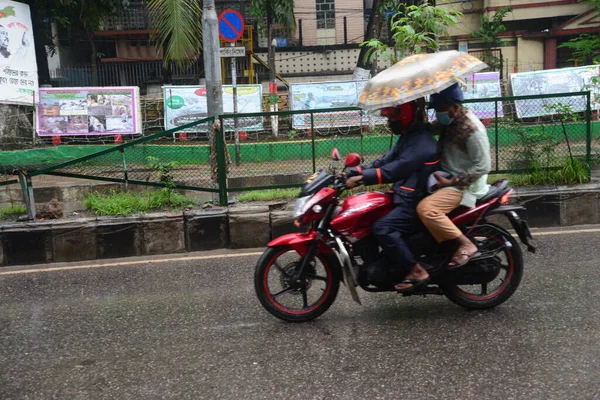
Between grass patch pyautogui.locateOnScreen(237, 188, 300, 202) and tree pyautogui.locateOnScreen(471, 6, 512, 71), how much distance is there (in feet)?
45.9

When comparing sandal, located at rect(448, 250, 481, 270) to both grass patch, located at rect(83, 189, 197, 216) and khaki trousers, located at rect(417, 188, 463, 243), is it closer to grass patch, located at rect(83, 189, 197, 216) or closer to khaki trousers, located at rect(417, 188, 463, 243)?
khaki trousers, located at rect(417, 188, 463, 243)

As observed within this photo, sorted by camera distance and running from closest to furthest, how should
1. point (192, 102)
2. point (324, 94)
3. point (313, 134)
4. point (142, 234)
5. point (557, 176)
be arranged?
1. point (142, 234)
2. point (557, 176)
3. point (313, 134)
4. point (192, 102)
5. point (324, 94)

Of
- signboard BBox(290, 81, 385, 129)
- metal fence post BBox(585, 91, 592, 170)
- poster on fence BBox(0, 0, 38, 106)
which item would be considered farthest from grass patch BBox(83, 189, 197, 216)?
signboard BBox(290, 81, 385, 129)

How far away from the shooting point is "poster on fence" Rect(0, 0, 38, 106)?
12.3 m

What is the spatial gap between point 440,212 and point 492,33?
711 inches

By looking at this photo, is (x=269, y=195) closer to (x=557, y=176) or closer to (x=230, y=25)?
(x=557, y=176)

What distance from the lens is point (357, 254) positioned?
4508mm

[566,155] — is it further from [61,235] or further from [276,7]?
[276,7]

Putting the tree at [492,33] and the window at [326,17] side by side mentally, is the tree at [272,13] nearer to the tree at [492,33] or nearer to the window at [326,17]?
the window at [326,17]

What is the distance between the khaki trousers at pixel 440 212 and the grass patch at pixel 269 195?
3925mm

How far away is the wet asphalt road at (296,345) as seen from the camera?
141 inches

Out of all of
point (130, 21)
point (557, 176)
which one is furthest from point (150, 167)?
point (130, 21)

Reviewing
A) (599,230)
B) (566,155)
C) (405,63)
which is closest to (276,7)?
(566,155)

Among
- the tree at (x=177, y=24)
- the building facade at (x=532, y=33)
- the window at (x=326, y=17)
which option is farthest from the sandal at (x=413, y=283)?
the window at (x=326, y=17)
